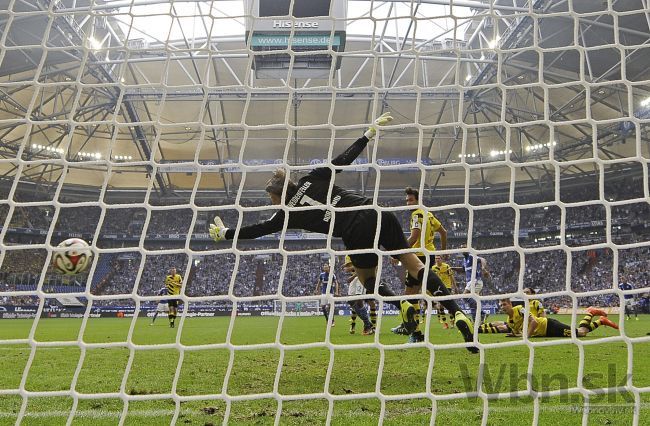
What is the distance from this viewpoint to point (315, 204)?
4242 millimetres

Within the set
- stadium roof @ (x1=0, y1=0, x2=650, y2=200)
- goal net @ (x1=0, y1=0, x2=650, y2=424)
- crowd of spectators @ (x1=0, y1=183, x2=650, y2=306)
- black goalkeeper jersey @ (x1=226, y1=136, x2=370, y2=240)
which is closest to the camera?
goal net @ (x1=0, y1=0, x2=650, y2=424)

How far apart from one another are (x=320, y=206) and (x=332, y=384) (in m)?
1.61

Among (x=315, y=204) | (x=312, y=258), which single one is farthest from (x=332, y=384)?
(x=312, y=258)

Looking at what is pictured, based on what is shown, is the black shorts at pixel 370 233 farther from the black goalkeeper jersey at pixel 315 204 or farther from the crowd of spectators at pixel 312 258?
the crowd of spectators at pixel 312 258

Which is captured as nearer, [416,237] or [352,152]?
[352,152]

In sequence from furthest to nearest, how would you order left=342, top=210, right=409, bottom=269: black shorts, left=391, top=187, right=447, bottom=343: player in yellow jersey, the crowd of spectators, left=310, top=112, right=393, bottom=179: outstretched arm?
the crowd of spectators
left=391, top=187, right=447, bottom=343: player in yellow jersey
left=342, top=210, right=409, bottom=269: black shorts
left=310, top=112, right=393, bottom=179: outstretched arm

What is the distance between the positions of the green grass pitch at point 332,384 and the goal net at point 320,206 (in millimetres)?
32

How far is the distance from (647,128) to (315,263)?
19579 millimetres

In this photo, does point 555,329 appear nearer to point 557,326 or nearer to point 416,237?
point 557,326

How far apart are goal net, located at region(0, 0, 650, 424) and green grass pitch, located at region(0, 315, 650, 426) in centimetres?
3

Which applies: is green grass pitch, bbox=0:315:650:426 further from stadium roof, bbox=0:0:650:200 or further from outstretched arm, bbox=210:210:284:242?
stadium roof, bbox=0:0:650:200

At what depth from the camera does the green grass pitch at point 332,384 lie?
295 cm

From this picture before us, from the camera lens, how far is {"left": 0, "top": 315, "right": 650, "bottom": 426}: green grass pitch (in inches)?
116

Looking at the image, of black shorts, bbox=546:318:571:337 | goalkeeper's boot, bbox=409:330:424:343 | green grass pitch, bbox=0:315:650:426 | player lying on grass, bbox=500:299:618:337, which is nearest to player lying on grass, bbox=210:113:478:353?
green grass pitch, bbox=0:315:650:426
